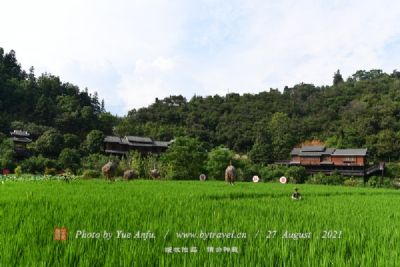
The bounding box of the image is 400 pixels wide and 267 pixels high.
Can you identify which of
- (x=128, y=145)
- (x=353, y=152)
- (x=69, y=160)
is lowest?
(x=69, y=160)

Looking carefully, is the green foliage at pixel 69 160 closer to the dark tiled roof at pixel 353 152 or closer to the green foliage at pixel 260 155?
the green foliage at pixel 260 155

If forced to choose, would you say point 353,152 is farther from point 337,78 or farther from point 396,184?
point 337,78

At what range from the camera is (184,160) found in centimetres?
2783

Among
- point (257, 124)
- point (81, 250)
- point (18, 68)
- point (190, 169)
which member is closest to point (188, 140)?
point (190, 169)

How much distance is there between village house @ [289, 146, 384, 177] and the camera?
121 feet

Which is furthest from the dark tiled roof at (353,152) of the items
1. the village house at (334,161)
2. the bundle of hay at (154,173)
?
the bundle of hay at (154,173)

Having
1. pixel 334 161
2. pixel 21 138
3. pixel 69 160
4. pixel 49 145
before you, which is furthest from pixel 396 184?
pixel 21 138

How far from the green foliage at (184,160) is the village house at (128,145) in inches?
497

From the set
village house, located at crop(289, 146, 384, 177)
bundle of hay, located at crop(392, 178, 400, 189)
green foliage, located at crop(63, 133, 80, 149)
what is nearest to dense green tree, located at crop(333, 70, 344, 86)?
village house, located at crop(289, 146, 384, 177)

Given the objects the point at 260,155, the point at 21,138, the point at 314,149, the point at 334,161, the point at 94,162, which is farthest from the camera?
the point at 260,155

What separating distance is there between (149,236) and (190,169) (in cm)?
2437

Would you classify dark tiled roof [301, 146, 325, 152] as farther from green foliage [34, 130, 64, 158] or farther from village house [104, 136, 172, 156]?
green foliage [34, 130, 64, 158]

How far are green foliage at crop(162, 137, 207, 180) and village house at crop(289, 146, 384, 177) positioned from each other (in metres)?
14.9

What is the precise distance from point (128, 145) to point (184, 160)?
55.9 ft
